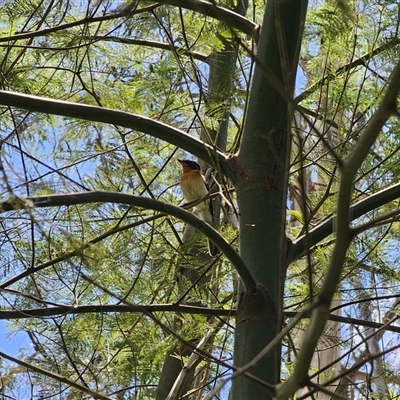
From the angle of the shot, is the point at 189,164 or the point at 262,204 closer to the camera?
the point at 262,204

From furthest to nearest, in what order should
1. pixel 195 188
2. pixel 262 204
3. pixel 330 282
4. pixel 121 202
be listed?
pixel 195 188 < pixel 262 204 < pixel 121 202 < pixel 330 282

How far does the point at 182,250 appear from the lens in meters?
2.55

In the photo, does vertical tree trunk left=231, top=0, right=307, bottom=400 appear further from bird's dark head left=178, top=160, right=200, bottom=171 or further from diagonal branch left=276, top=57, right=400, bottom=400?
bird's dark head left=178, top=160, right=200, bottom=171

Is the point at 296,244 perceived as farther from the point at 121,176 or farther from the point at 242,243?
the point at 121,176

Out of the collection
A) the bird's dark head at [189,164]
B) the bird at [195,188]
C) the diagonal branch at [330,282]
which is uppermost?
the bird's dark head at [189,164]

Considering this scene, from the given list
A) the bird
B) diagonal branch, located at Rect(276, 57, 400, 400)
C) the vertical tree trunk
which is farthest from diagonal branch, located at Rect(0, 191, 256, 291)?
the bird

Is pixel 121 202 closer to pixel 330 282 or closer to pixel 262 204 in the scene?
pixel 262 204

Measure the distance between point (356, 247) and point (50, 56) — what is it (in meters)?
1.36

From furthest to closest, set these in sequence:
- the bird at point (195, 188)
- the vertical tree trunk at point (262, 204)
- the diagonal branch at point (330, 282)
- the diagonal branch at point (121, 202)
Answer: the bird at point (195, 188) → the vertical tree trunk at point (262, 204) → the diagonal branch at point (121, 202) → the diagonal branch at point (330, 282)

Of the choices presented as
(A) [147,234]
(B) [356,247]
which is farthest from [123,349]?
(B) [356,247]

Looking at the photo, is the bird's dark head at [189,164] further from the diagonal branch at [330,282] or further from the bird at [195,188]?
the diagonal branch at [330,282]

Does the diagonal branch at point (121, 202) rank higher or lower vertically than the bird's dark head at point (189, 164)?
lower

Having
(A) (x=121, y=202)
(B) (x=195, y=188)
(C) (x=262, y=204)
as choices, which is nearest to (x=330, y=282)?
(A) (x=121, y=202)

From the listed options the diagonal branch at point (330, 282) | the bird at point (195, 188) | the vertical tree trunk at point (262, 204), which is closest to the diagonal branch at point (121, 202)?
the vertical tree trunk at point (262, 204)
